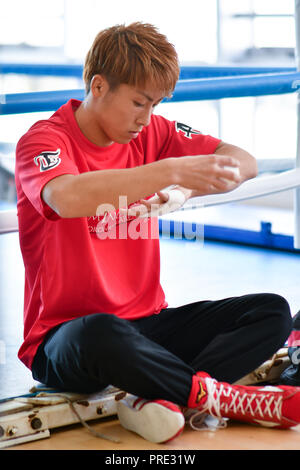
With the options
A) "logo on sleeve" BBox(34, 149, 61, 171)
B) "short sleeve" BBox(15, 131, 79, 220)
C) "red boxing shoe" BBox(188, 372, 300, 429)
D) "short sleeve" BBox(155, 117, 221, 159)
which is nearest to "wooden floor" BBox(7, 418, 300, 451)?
"red boxing shoe" BBox(188, 372, 300, 429)

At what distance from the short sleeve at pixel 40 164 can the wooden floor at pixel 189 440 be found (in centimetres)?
47

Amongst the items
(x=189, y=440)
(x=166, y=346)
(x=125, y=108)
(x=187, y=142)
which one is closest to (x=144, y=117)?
(x=125, y=108)

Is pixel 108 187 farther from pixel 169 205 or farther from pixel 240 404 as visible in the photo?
pixel 240 404

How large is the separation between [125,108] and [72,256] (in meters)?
0.35

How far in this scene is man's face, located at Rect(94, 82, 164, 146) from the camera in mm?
1658

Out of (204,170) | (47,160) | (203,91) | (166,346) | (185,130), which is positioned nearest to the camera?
(204,170)

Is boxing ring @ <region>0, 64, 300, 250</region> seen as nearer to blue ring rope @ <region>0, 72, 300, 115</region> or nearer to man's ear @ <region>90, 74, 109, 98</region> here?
blue ring rope @ <region>0, 72, 300, 115</region>

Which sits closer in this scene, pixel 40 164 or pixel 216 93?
pixel 40 164

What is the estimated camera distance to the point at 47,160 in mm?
1588

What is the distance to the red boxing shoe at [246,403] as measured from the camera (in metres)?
1.64

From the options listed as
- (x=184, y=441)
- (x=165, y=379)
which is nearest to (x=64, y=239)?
(x=165, y=379)
